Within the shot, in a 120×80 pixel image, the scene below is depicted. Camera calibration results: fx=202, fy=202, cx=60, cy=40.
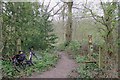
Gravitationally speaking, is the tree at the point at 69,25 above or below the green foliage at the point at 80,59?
above

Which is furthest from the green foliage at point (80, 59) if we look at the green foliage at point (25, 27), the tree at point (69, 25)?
the green foliage at point (25, 27)

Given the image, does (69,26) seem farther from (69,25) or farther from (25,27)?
(25,27)

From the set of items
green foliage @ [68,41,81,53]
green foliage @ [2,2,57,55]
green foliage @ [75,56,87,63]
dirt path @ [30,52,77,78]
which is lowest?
dirt path @ [30,52,77,78]

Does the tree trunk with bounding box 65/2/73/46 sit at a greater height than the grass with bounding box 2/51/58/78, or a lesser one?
greater

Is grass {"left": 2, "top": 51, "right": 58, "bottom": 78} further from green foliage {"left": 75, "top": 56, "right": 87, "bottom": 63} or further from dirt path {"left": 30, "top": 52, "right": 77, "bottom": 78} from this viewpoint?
green foliage {"left": 75, "top": 56, "right": 87, "bottom": 63}

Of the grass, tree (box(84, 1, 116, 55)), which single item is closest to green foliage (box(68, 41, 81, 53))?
the grass

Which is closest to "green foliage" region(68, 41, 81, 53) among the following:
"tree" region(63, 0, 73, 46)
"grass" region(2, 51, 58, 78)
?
"tree" region(63, 0, 73, 46)

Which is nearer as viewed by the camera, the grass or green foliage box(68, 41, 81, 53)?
the grass

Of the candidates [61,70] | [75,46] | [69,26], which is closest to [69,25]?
[69,26]

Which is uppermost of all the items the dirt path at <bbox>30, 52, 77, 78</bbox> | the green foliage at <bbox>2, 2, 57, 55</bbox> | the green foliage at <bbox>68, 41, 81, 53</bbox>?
the green foliage at <bbox>2, 2, 57, 55</bbox>

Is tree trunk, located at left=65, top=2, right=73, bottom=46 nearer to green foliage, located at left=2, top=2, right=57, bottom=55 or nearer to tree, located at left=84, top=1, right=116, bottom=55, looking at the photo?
green foliage, located at left=2, top=2, right=57, bottom=55

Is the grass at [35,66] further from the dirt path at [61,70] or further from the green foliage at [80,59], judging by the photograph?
the green foliage at [80,59]

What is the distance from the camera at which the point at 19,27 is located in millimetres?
2576

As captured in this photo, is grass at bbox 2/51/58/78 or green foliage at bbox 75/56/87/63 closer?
grass at bbox 2/51/58/78
